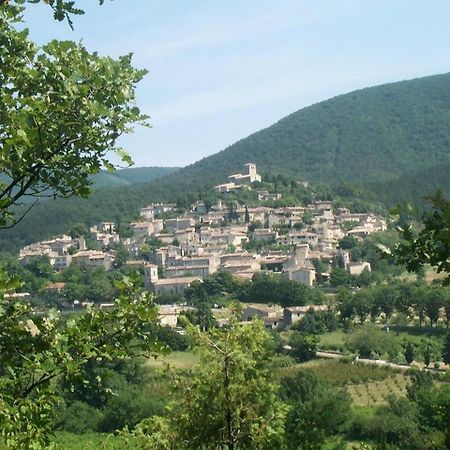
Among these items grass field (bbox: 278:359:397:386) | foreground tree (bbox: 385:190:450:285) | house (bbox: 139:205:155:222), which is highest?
foreground tree (bbox: 385:190:450:285)

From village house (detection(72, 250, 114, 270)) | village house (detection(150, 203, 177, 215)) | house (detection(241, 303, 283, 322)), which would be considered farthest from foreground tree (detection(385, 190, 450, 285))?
village house (detection(150, 203, 177, 215))

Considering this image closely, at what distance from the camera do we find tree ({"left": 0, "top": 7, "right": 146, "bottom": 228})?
330 cm

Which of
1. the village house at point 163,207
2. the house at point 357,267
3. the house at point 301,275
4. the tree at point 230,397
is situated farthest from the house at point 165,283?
the tree at point 230,397

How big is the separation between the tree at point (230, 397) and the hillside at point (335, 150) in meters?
80.4

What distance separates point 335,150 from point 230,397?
139 meters

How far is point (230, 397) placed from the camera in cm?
664

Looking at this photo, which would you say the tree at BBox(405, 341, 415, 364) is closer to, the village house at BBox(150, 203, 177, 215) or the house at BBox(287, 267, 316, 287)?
the house at BBox(287, 267, 316, 287)

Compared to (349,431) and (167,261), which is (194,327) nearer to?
(349,431)

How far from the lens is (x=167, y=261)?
202 ft

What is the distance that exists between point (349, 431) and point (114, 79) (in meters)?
23.3

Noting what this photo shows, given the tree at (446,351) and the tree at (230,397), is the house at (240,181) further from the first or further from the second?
the tree at (230,397)

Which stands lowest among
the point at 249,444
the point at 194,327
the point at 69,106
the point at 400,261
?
the point at 249,444

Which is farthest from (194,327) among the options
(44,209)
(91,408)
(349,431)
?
(44,209)

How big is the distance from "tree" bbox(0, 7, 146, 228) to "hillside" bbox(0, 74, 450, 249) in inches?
3296
